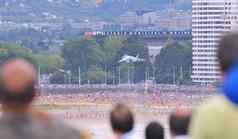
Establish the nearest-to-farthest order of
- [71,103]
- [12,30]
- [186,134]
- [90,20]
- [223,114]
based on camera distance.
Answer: [223,114]
[186,134]
[71,103]
[12,30]
[90,20]

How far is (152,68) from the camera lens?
92.5m

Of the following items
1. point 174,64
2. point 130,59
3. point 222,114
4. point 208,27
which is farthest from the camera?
point 208,27

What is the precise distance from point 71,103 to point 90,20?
9119cm

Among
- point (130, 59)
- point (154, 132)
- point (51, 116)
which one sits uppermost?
point (51, 116)

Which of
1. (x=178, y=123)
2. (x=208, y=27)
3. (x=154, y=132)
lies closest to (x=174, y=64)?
(x=208, y=27)

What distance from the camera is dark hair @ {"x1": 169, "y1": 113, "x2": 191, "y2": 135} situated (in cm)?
703

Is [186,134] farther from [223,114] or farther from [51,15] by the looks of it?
[51,15]

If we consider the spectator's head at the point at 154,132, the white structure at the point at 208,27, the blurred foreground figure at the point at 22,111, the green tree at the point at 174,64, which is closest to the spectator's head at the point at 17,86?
the blurred foreground figure at the point at 22,111

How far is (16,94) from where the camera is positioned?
19.4 ft

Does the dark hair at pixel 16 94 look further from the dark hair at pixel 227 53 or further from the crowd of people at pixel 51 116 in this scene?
the dark hair at pixel 227 53

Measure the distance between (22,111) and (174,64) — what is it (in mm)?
84818

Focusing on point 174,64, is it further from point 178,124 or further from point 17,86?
point 17,86

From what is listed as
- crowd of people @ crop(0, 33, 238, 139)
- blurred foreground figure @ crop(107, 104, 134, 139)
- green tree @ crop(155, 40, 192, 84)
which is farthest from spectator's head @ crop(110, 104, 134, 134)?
green tree @ crop(155, 40, 192, 84)

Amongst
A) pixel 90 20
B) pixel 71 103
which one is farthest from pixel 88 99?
pixel 90 20
